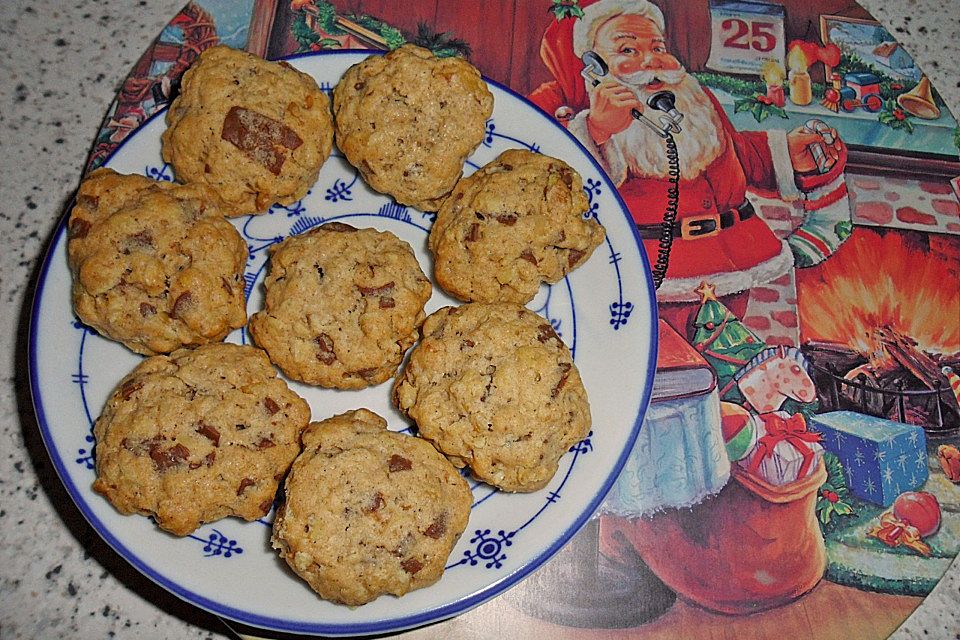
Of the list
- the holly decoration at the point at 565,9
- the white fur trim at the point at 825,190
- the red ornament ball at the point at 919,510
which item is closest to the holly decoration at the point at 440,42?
the holly decoration at the point at 565,9

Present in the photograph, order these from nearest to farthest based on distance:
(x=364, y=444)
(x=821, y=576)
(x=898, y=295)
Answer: (x=364, y=444) < (x=821, y=576) < (x=898, y=295)

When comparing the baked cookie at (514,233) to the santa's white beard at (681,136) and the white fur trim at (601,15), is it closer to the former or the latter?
the santa's white beard at (681,136)

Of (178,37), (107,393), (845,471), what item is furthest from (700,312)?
(178,37)

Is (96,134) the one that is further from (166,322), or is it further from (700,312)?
(700,312)

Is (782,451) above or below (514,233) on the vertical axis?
below

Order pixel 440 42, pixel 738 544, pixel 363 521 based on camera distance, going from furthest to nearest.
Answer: pixel 440 42
pixel 738 544
pixel 363 521

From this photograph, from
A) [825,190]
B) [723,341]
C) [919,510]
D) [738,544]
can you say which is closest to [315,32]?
[723,341]

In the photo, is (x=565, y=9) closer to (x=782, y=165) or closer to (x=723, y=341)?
(x=782, y=165)
